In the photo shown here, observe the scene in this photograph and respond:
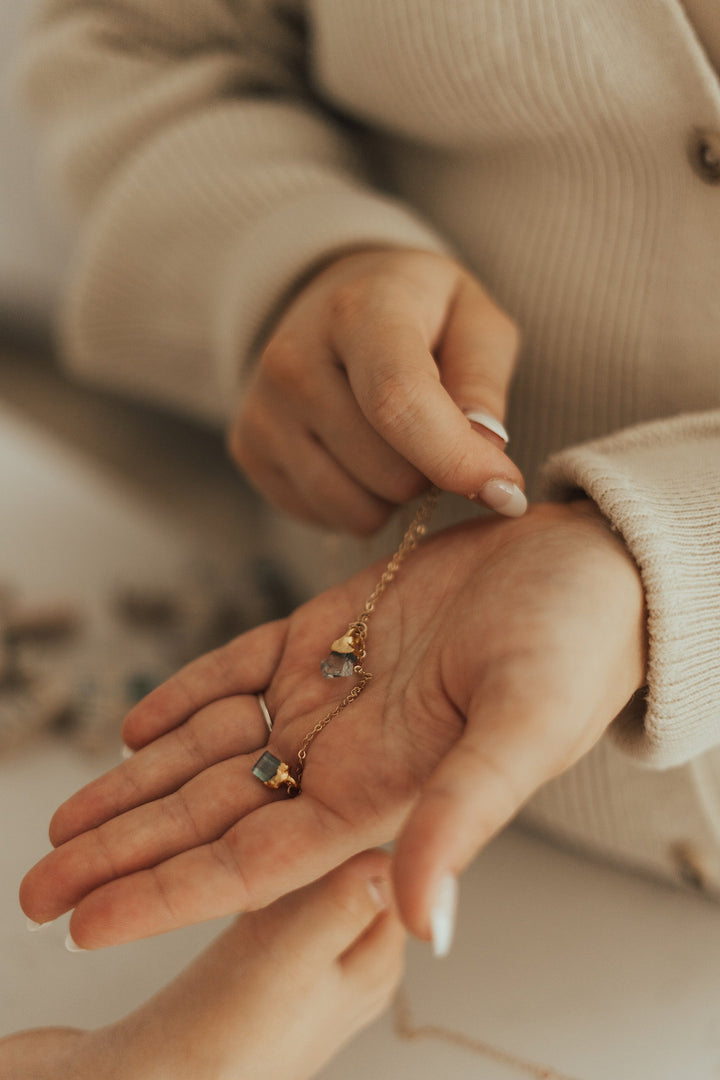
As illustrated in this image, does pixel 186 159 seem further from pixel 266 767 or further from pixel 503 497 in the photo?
pixel 266 767

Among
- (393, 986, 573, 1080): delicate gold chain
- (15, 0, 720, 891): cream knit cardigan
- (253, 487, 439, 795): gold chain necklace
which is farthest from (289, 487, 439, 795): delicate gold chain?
(393, 986, 573, 1080): delicate gold chain

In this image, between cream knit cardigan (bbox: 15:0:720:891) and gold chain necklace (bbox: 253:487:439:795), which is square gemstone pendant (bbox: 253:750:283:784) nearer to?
gold chain necklace (bbox: 253:487:439:795)

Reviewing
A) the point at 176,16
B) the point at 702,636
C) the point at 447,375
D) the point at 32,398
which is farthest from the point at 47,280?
the point at 702,636

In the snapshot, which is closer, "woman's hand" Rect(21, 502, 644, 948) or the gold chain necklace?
"woman's hand" Rect(21, 502, 644, 948)

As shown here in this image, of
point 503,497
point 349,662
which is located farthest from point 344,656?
point 503,497

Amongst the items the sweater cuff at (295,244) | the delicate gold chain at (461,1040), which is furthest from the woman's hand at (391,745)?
the sweater cuff at (295,244)

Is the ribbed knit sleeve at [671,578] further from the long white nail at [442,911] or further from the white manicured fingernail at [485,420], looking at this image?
the long white nail at [442,911]
